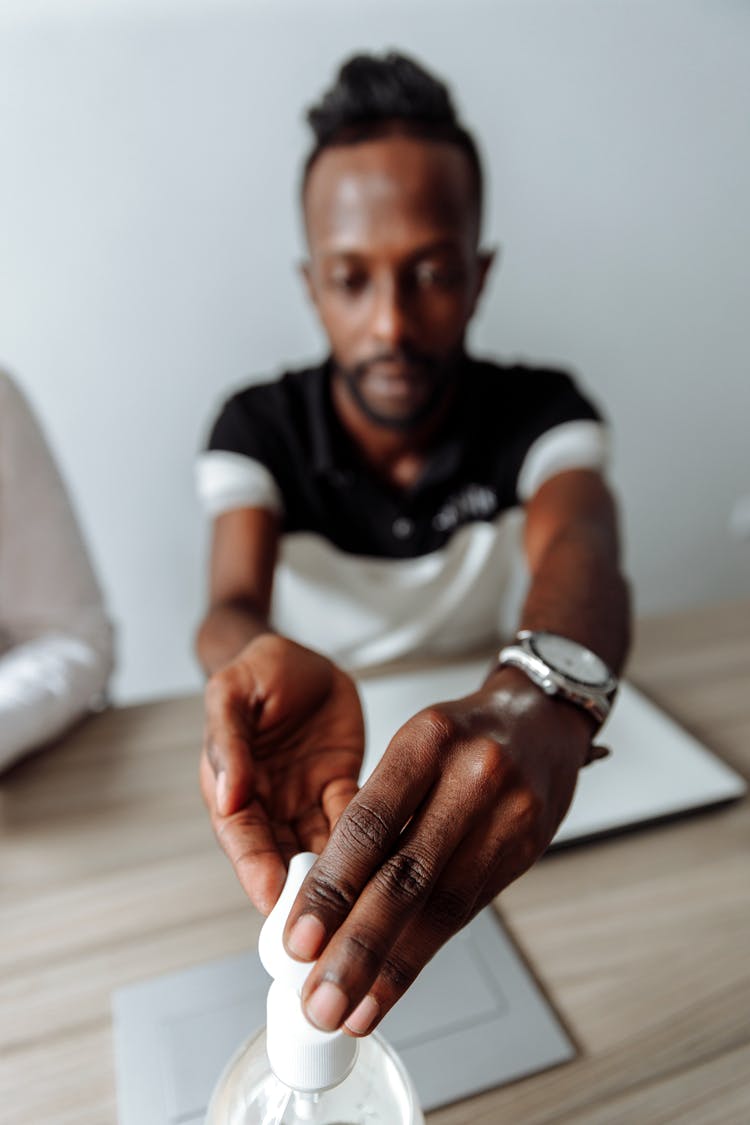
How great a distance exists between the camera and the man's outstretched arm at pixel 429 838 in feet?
1.00

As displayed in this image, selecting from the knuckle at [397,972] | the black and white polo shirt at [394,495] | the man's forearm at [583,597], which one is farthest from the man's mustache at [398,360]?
the knuckle at [397,972]

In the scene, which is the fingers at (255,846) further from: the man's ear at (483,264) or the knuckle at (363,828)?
the man's ear at (483,264)

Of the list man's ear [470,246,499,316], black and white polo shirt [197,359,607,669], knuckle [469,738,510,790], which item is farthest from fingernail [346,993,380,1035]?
man's ear [470,246,499,316]

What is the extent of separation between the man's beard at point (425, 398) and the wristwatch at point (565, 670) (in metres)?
0.46

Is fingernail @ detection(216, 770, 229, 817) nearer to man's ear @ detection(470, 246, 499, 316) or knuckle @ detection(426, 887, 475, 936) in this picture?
knuckle @ detection(426, 887, 475, 936)

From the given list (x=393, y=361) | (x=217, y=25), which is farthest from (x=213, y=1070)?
(x=217, y=25)

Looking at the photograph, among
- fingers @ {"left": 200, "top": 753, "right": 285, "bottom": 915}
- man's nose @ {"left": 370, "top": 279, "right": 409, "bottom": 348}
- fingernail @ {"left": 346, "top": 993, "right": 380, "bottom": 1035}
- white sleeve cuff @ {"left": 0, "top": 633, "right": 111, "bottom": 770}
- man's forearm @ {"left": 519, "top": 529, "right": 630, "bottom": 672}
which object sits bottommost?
white sleeve cuff @ {"left": 0, "top": 633, "right": 111, "bottom": 770}

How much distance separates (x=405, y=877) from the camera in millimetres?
333

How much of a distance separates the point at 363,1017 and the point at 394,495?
78 cm

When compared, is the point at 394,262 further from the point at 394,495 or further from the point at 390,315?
the point at 394,495

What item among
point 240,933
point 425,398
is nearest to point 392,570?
point 425,398

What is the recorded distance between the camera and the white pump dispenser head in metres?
0.29

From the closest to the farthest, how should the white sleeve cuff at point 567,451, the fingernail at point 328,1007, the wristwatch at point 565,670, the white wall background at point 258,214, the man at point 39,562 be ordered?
the fingernail at point 328,1007
the wristwatch at point 565,670
the man at point 39,562
the white sleeve cuff at point 567,451
the white wall background at point 258,214

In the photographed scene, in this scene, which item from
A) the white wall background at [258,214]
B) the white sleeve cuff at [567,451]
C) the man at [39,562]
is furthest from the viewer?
the white wall background at [258,214]
